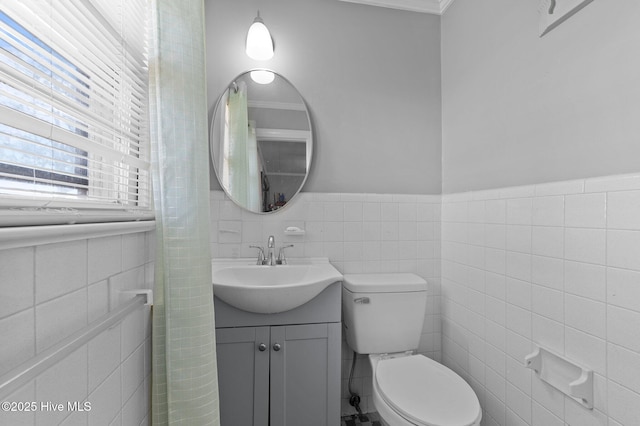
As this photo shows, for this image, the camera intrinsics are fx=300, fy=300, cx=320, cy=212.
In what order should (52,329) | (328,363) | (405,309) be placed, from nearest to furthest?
(52,329)
(328,363)
(405,309)

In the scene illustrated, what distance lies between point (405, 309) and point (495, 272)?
0.46 metres

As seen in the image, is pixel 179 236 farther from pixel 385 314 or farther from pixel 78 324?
pixel 385 314

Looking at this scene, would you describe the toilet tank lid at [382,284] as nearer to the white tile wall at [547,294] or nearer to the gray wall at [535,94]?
the white tile wall at [547,294]

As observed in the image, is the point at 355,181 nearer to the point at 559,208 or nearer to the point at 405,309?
the point at 405,309

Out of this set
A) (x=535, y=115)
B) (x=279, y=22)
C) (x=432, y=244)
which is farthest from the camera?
(x=432, y=244)

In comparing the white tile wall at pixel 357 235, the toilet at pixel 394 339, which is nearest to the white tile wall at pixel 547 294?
the white tile wall at pixel 357 235

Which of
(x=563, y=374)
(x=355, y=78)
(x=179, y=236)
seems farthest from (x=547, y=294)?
(x=355, y=78)

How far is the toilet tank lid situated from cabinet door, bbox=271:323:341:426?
0.23 m

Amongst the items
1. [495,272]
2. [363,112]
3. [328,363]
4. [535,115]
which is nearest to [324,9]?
[363,112]

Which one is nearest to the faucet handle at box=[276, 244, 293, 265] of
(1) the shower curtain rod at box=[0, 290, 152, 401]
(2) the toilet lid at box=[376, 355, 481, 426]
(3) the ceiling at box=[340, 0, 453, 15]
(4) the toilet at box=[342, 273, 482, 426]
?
(4) the toilet at box=[342, 273, 482, 426]

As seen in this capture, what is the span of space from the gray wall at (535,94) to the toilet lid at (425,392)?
2.98 ft

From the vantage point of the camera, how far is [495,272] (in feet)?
4.57

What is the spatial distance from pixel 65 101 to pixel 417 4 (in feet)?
6.44

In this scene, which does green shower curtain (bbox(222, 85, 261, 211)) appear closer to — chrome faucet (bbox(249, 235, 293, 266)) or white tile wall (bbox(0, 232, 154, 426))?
chrome faucet (bbox(249, 235, 293, 266))
